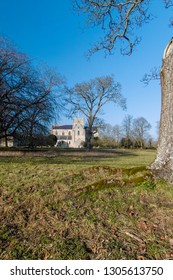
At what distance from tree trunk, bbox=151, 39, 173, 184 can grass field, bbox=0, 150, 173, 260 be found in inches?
13.6

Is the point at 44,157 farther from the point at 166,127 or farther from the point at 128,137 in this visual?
the point at 128,137

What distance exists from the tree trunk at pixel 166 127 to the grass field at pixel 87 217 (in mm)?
346

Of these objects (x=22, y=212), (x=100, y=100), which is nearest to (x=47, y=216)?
(x=22, y=212)

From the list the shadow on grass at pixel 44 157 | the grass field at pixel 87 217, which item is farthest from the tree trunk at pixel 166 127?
the shadow on grass at pixel 44 157

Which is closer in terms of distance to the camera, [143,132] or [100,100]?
[100,100]

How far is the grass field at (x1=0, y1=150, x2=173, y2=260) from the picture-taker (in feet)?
7.63

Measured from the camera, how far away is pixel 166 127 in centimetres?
447

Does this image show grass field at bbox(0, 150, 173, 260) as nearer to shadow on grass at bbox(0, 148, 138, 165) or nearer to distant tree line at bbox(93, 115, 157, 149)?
shadow on grass at bbox(0, 148, 138, 165)

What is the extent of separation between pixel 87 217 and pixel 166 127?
9.63ft

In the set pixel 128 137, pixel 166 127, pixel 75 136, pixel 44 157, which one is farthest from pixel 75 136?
pixel 166 127
